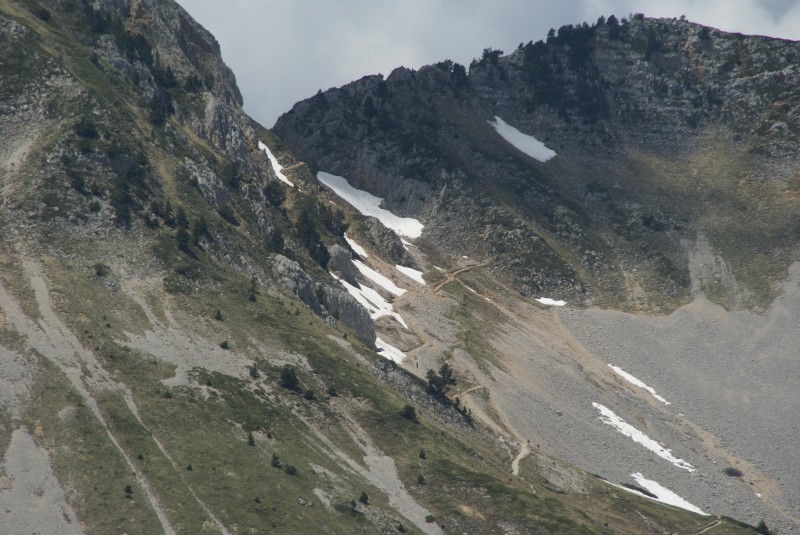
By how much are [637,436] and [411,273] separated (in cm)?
6244

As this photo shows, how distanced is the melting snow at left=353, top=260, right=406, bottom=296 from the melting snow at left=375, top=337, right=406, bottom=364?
1046 inches

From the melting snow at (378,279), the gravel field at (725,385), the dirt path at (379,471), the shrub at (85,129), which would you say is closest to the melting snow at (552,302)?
the gravel field at (725,385)

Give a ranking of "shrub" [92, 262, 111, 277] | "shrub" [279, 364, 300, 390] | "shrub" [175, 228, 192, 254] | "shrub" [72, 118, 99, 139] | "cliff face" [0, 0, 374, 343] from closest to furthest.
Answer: "shrub" [279, 364, 300, 390], "shrub" [92, 262, 111, 277], "cliff face" [0, 0, 374, 343], "shrub" [175, 228, 192, 254], "shrub" [72, 118, 99, 139]

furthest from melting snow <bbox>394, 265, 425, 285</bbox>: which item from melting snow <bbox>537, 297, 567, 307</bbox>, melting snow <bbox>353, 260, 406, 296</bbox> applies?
melting snow <bbox>537, 297, 567, 307</bbox>

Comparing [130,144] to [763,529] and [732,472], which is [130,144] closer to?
[732,472]

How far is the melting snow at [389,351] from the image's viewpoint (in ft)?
396

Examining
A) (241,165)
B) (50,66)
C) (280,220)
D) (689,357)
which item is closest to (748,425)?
(689,357)

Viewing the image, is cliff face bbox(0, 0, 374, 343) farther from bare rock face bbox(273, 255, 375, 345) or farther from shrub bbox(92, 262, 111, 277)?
shrub bbox(92, 262, 111, 277)

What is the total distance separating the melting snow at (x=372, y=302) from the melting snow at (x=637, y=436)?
35.9m

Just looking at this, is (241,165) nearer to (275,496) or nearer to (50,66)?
(50,66)

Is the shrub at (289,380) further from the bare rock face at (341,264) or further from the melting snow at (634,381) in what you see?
the melting snow at (634,381)

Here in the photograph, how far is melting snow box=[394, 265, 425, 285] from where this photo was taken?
163875mm

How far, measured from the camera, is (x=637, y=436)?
4729 inches

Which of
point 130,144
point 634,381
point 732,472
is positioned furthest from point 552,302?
point 130,144
